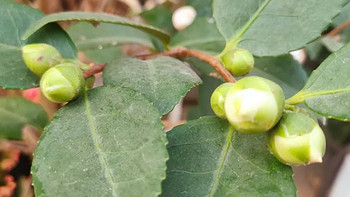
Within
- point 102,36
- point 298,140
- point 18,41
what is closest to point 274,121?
point 298,140

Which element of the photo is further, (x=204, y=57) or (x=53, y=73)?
(x=204, y=57)

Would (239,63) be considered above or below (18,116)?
above

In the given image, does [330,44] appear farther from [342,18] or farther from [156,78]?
[156,78]

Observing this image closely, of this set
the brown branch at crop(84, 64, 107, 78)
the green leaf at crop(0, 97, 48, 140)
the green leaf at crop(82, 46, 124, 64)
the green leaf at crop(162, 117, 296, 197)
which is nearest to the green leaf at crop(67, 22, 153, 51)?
the green leaf at crop(82, 46, 124, 64)

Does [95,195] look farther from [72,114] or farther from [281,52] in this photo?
[281,52]

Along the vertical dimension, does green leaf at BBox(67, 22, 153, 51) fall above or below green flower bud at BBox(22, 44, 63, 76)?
below

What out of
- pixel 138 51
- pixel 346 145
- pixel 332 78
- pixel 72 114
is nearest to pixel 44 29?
pixel 72 114

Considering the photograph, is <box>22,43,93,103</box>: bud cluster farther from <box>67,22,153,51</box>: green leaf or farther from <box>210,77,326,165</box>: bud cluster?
<box>67,22,153,51</box>: green leaf
